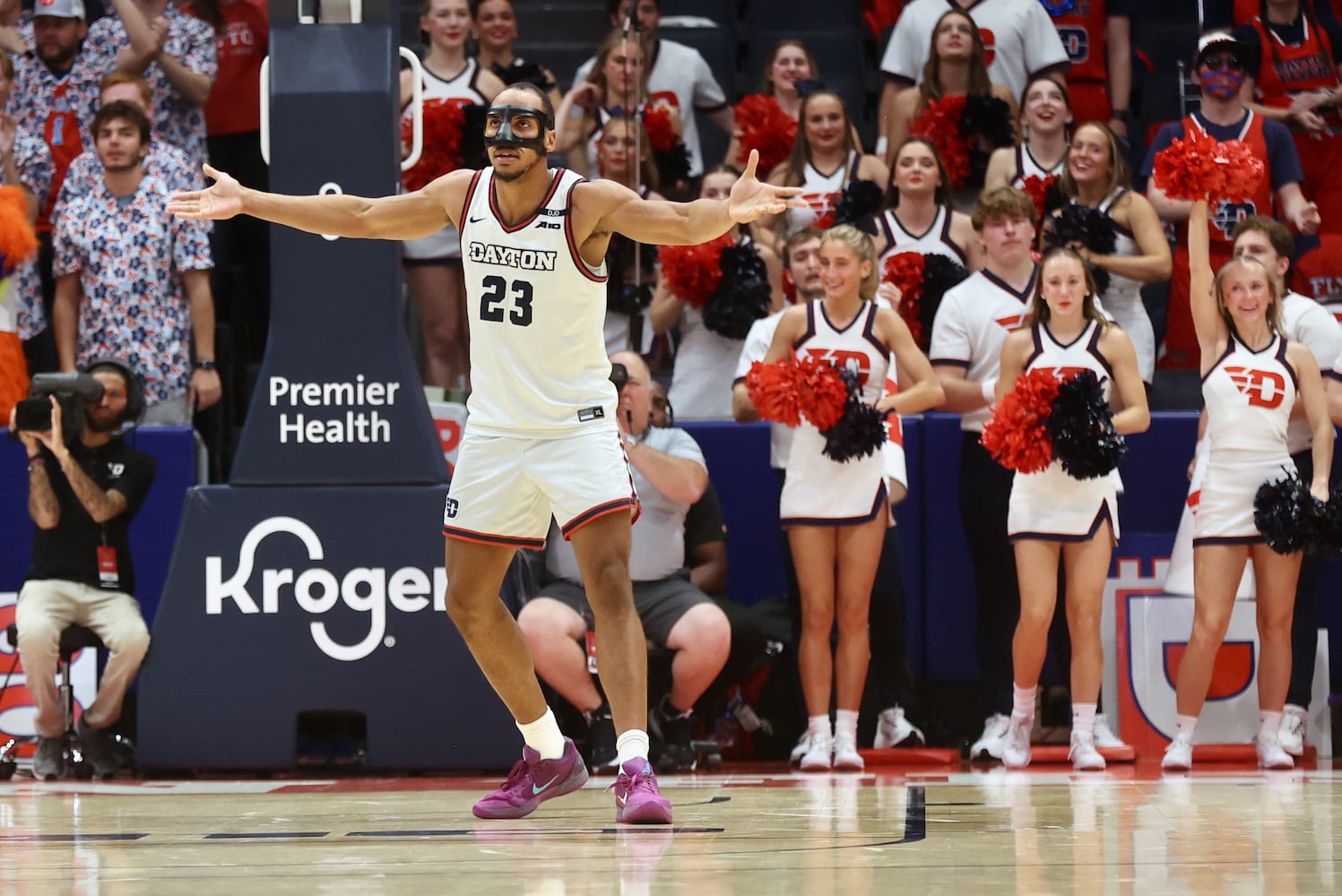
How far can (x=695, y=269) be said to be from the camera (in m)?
7.91

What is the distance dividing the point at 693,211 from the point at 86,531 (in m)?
3.47

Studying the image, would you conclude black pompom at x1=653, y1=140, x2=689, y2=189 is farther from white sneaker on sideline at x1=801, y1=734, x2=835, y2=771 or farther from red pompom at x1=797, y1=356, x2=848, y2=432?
white sneaker on sideline at x1=801, y1=734, x2=835, y2=771

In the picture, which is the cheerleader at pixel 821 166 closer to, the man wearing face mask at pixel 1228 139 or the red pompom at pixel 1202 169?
the man wearing face mask at pixel 1228 139

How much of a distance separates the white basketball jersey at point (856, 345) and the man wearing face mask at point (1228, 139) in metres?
1.99

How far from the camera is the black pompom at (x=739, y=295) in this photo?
7895mm

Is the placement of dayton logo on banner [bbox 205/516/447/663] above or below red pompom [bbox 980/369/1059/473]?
below

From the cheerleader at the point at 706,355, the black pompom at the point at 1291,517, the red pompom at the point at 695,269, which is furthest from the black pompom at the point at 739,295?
the black pompom at the point at 1291,517

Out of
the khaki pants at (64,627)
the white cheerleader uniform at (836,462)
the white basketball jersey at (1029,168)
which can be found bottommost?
the khaki pants at (64,627)

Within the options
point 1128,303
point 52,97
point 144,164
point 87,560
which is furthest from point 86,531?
point 1128,303

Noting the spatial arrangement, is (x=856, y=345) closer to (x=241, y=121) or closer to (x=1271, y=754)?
(x=1271, y=754)

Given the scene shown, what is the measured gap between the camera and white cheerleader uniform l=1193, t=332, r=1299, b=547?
6941 millimetres

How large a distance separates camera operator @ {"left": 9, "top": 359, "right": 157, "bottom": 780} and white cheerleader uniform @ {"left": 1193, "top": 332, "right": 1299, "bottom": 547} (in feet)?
13.8

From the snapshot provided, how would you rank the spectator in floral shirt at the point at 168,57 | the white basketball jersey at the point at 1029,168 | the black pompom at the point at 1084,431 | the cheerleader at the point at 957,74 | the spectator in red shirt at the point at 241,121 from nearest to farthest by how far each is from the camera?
the black pompom at the point at 1084,431, the white basketball jersey at the point at 1029,168, the spectator in floral shirt at the point at 168,57, the cheerleader at the point at 957,74, the spectator in red shirt at the point at 241,121

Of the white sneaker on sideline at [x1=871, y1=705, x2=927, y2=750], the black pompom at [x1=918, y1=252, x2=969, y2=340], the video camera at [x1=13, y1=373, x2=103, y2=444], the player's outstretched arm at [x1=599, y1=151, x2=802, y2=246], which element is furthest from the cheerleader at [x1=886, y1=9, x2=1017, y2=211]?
the video camera at [x1=13, y1=373, x2=103, y2=444]
